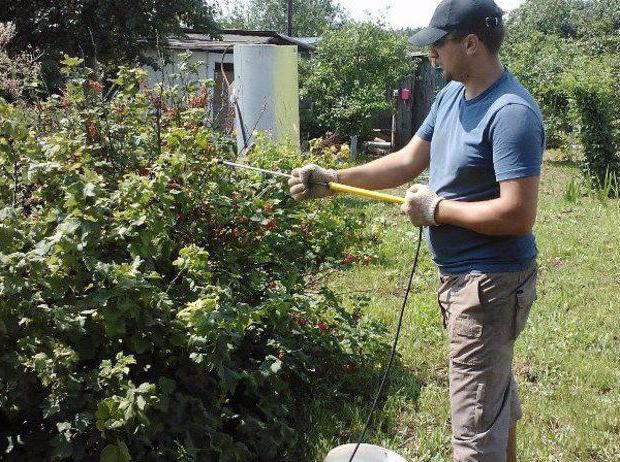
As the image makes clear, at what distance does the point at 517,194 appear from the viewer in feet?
7.43

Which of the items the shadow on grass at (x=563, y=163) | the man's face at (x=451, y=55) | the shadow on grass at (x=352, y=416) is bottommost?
the shadow on grass at (x=563, y=163)

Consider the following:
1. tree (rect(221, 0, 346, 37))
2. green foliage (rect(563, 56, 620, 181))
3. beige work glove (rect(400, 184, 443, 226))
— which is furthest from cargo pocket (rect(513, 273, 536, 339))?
tree (rect(221, 0, 346, 37))

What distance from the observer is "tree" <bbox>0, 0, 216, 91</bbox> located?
1041 centimetres

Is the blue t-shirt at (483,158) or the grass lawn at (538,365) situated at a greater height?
the blue t-shirt at (483,158)

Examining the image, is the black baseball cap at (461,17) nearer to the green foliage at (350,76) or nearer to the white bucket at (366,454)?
the white bucket at (366,454)

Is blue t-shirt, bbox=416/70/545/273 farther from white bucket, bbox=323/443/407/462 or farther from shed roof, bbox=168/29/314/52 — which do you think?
shed roof, bbox=168/29/314/52

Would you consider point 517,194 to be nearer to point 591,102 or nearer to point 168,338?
point 168,338

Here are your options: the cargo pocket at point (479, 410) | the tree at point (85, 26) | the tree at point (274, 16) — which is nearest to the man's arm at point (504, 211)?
the cargo pocket at point (479, 410)

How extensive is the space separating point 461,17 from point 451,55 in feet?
0.42

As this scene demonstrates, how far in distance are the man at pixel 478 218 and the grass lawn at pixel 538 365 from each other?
98 cm

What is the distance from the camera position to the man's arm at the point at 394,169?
2.98m

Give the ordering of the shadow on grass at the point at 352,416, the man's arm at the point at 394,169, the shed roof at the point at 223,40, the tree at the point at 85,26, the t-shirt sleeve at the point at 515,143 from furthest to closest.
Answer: the shed roof at the point at 223,40, the tree at the point at 85,26, the shadow on grass at the point at 352,416, the man's arm at the point at 394,169, the t-shirt sleeve at the point at 515,143

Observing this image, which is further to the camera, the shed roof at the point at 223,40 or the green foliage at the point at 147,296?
the shed roof at the point at 223,40

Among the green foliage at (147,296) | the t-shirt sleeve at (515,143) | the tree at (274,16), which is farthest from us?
the tree at (274,16)
